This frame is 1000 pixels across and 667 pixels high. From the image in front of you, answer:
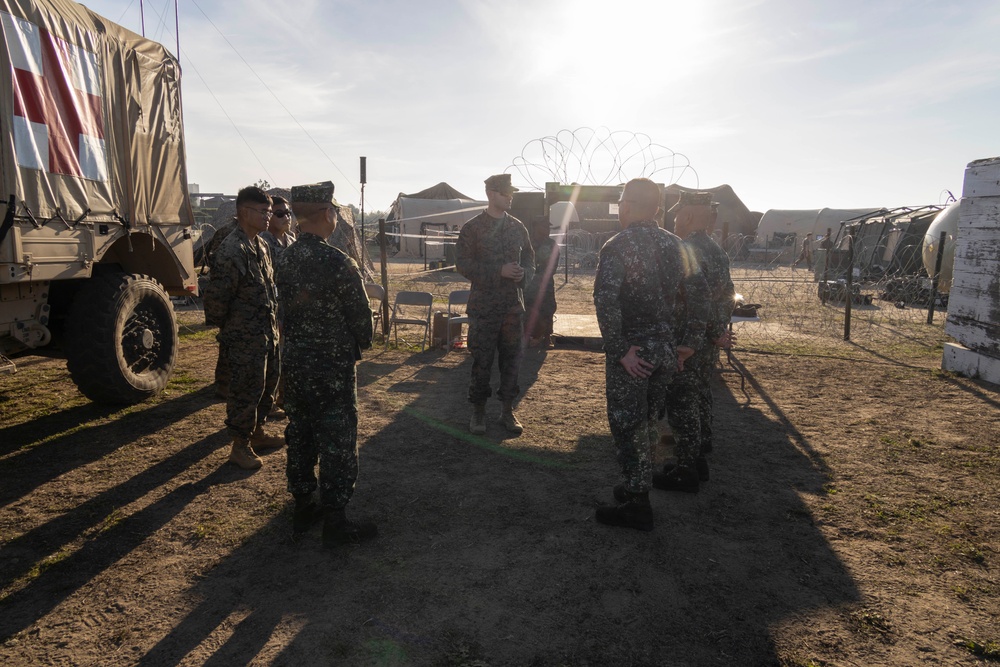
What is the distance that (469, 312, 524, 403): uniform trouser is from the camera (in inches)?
191

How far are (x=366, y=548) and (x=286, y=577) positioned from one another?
0.44 metres

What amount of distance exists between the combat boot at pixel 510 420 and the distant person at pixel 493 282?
1 centimetres

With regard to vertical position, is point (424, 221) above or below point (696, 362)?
above

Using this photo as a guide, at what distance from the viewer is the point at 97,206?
4.93m

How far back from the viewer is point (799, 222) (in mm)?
33625

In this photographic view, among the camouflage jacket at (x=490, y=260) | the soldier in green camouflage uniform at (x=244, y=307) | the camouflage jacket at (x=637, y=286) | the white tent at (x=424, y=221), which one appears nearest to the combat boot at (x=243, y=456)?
the soldier in green camouflage uniform at (x=244, y=307)

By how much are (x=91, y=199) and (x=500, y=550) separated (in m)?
4.38

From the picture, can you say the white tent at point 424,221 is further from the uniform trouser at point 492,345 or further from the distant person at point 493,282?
the uniform trouser at point 492,345

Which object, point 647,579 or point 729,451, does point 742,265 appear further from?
point 647,579

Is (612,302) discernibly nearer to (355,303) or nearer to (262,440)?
(355,303)

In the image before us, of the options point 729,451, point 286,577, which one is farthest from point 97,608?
point 729,451

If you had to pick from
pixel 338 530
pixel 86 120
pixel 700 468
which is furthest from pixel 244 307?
pixel 700 468

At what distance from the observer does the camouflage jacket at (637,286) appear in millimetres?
3193

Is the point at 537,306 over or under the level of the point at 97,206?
under
